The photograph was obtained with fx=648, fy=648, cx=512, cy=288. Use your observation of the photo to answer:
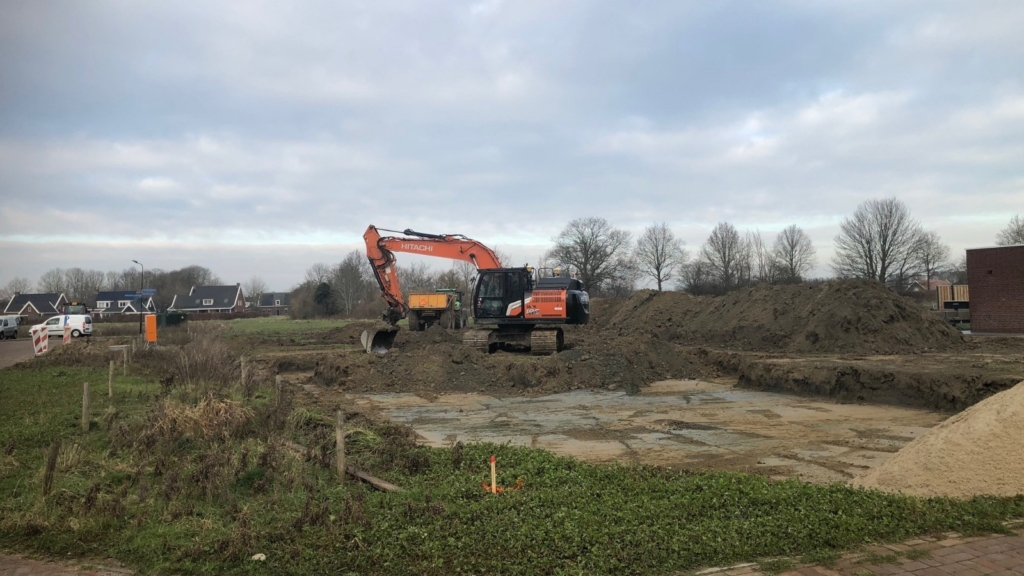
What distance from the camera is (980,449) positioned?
6.34 metres

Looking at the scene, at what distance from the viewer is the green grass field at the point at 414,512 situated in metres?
4.74

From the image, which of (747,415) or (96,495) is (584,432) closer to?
(747,415)

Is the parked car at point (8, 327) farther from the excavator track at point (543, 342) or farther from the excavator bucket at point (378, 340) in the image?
the excavator track at point (543, 342)

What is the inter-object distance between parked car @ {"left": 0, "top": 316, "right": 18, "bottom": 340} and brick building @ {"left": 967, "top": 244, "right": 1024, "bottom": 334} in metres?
55.9

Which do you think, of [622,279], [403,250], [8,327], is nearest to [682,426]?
[403,250]

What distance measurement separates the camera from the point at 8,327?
Answer: 4297 centimetres

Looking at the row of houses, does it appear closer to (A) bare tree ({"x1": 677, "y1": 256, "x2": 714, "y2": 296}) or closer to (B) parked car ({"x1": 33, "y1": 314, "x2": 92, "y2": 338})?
(B) parked car ({"x1": 33, "y1": 314, "x2": 92, "y2": 338})

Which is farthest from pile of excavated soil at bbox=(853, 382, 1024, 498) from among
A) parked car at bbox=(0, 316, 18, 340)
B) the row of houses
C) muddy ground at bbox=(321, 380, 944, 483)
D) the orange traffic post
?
the row of houses

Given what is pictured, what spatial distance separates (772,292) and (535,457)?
23974 millimetres

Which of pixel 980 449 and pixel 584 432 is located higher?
pixel 980 449

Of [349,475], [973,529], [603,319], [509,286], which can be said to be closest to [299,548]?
[349,475]

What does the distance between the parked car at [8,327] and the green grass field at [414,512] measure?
A: 42516 mm

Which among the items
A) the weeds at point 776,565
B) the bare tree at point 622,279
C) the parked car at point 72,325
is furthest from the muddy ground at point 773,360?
the bare tree at point 622,279

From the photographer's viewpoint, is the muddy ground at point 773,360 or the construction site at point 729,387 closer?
the construction site at point 729,387
